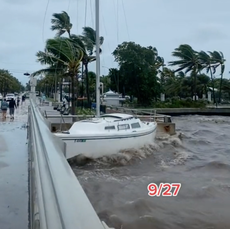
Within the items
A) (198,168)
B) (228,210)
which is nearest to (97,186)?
(228,210)

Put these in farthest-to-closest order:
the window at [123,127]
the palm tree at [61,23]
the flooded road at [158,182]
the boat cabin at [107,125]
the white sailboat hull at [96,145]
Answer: the palm tree at [61,23] → the window at [123,127] → the boat cabin at [107,125] → the white sailboat hull at [96,145] → the flooded road at [158,182]

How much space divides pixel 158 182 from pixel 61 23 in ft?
86.5

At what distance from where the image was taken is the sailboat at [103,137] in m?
12.8

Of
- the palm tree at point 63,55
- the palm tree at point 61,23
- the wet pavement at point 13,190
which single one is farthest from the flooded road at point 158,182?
the palm tree at point 61,23

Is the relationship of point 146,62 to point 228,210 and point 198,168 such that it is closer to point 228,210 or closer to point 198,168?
point 198,168

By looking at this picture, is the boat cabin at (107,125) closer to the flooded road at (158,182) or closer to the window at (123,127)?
the window at (123,127)

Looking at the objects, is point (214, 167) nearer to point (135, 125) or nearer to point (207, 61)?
point (135, 125)

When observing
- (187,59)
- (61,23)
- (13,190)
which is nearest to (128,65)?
(61,23)

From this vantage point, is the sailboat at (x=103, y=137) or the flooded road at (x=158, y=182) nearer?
the flooded road at (x=158, y=182)

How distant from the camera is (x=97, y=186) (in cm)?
1061

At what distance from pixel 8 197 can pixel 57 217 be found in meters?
4.24

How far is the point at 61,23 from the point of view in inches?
1357

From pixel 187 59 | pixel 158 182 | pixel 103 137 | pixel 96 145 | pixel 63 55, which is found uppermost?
pixel 187 59

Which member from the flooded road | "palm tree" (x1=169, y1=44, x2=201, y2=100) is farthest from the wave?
"palm tree" (x1=169, y1=44, x2=201, y2=100)
